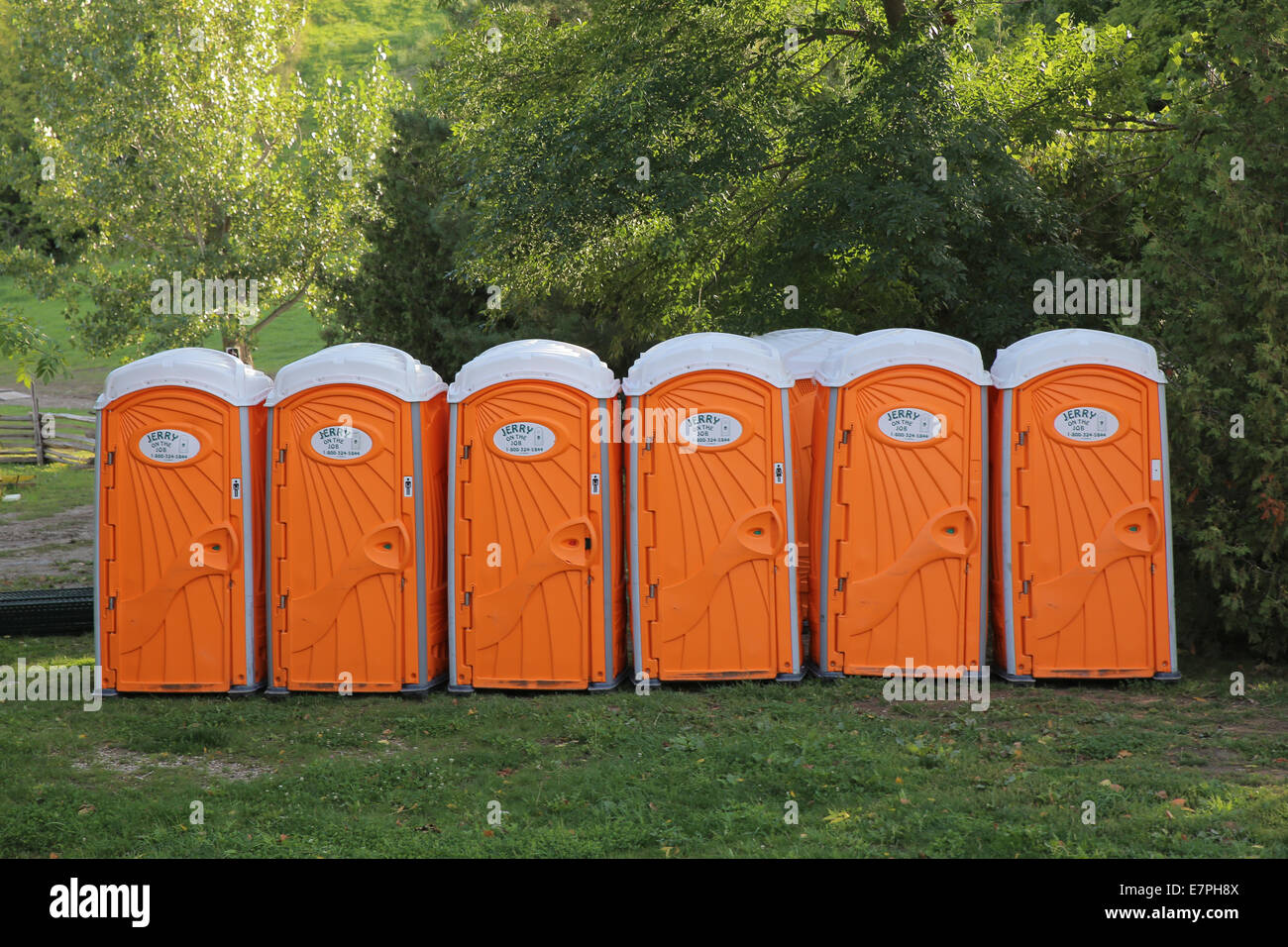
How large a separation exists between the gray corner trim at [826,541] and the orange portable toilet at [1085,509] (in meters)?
1.12

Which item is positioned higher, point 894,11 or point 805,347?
point 894,11

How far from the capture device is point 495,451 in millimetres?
7441

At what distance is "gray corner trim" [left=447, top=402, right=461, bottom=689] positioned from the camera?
7461mm

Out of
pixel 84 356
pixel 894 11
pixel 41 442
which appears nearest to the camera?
pixel 894 11

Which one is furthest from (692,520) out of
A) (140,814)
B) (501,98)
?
(501,98)

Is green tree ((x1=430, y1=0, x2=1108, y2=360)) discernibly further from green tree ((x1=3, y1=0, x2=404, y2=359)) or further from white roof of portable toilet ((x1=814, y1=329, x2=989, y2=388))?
green tree ((x1=3, y1=0, x2=404, y2=359))

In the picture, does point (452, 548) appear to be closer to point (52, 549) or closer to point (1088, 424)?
point (1088, 424)

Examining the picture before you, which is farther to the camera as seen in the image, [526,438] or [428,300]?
[428,300]

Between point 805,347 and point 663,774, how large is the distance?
4.21m

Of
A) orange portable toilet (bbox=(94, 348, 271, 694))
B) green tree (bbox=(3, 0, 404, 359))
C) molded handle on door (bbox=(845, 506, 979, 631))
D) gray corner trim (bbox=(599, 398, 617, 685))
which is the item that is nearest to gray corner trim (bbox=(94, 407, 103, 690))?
orange portable toilet (bbox=(94, 348, 271, 694))

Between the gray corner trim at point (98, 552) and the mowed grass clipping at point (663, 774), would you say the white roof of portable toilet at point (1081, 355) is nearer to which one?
the mowed grass clipping at point (663, 774)

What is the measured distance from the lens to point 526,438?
7.42 m

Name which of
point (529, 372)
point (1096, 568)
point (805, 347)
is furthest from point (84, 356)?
point (1096, 568)

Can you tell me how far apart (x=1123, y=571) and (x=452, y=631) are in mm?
4368
